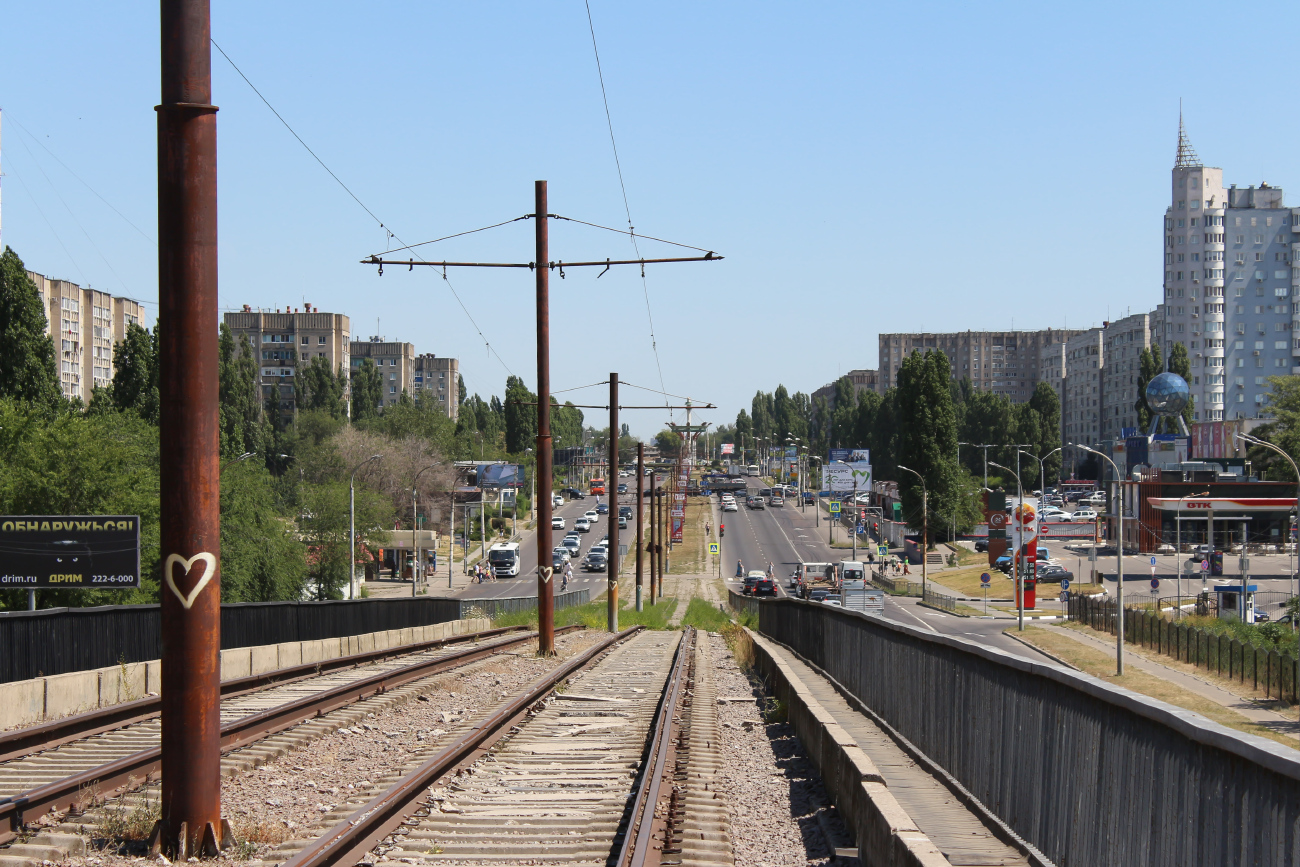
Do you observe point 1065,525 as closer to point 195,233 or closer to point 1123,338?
point 1123,338

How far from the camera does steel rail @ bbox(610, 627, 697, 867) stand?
7428 millimetres

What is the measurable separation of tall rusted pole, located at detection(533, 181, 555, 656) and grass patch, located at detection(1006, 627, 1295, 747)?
42.6ft

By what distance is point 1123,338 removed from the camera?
19475cm

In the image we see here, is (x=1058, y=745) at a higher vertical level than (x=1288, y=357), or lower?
lower

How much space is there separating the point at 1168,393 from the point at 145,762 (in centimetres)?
11811

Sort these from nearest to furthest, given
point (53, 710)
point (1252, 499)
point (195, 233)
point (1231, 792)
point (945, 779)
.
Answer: point (1231, 792) < point (195, 233) < point (945, 779) < point (53, 710) < point (1252, 499)

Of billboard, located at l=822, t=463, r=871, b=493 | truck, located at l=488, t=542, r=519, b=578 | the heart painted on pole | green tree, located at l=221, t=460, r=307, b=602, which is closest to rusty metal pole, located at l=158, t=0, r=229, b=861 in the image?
the heart painted on pole

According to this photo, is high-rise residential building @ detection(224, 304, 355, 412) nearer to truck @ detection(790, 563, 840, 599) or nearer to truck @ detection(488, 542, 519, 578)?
truck @ detection(488, 542, 519, 578)

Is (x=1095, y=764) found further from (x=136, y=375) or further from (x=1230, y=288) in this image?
(x=1230, y=288)

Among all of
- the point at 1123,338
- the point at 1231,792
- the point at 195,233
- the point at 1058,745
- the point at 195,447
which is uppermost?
the point at 1123,338

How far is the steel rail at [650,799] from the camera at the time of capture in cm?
743

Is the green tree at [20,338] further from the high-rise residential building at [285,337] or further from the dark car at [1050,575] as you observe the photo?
the high-rise residential building at [285,337]

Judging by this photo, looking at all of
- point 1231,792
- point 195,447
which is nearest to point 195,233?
point 195,447

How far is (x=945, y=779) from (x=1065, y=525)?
107 meters
